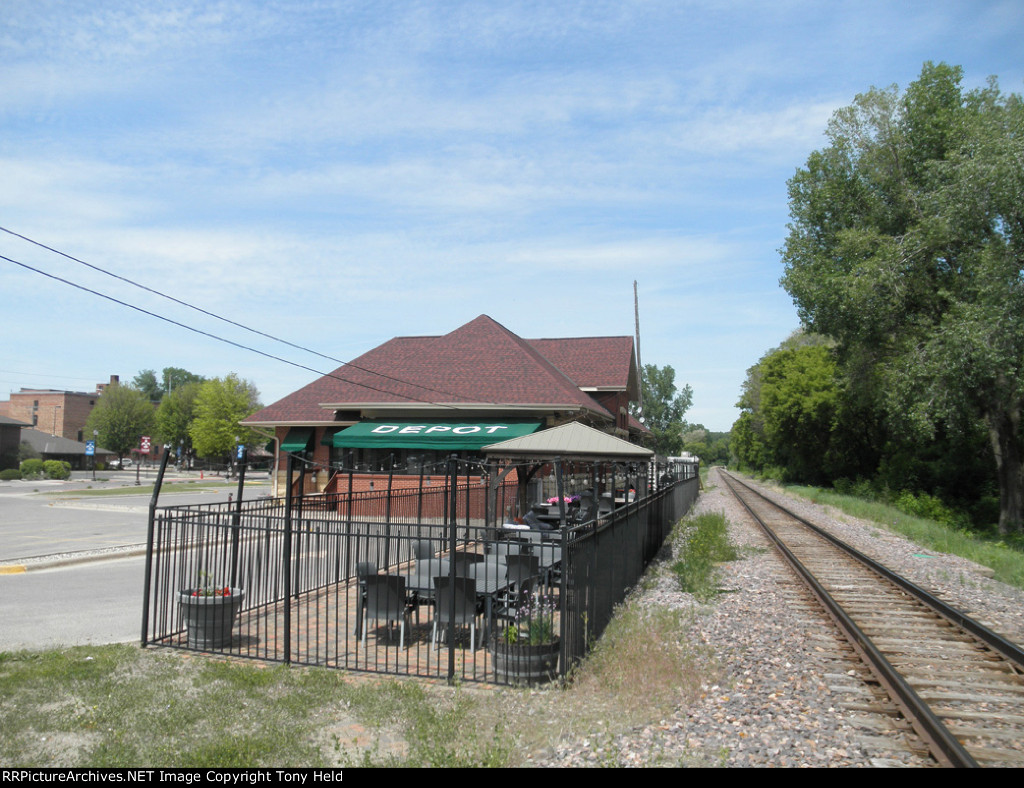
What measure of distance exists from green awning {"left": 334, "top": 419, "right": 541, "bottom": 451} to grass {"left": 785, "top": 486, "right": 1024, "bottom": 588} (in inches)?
424

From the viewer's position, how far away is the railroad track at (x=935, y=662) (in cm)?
526

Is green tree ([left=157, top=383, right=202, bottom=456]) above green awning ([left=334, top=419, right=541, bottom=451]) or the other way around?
above

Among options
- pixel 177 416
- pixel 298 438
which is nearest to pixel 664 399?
pixel 177 416

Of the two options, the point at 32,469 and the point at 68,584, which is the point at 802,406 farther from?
the point at 32,469

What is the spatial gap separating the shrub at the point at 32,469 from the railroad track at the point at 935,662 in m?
58.7

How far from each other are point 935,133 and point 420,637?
24.4 m

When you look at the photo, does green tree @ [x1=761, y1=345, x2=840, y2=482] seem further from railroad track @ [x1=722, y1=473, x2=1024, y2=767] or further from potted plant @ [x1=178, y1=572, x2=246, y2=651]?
potted plant @ [x1=178, y1=572, x2=246, y2=651]

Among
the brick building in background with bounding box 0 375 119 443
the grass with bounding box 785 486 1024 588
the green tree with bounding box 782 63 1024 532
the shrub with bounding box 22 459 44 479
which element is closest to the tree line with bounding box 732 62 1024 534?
the green tree with bounding box 782 63 1024 532

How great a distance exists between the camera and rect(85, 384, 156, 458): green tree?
8494 centimetres

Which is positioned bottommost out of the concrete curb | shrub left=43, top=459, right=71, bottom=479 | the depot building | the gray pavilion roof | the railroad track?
shrub left=43, top=459, right=71, bottom=479

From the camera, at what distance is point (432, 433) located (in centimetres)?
2253

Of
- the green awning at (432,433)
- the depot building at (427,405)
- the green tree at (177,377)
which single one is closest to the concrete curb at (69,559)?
the depot building at (427,405)

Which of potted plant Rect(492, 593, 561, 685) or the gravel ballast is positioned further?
potted plant Rect(492, 593, 561, 685)
